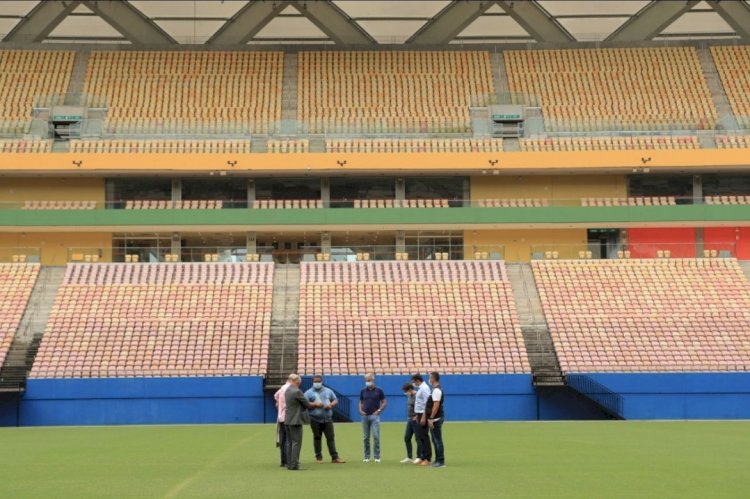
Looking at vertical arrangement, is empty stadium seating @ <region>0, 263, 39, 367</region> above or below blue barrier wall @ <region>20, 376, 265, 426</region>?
above

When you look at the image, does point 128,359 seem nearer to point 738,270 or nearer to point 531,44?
point 738,270

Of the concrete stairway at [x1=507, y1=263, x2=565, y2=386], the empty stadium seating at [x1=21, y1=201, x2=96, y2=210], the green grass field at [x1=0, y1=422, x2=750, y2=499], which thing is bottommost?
the green grass field at [x1=0, y1=422, x2=750, y2=499]

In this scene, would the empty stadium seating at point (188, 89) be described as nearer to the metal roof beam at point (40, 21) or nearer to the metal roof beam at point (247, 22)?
the metal roof beam at point (247, 22)

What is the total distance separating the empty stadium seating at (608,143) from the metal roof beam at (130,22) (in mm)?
19713

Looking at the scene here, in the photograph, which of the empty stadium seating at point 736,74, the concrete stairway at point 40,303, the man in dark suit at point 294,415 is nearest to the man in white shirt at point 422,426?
the man in dark suit at point 294,415

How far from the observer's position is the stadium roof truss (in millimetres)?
58688

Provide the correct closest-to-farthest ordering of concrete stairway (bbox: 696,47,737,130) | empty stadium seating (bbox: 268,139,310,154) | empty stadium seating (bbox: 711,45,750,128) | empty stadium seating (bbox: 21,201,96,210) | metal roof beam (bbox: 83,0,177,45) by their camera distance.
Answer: empty stadium seating (bbox: 21,201,96,210) < empty stadium seating (bbox: 268,139,310,154) < concrete stairway (bbox: 696,47,737,130) < empty stadium seating (bbox: 711,45,750,128) < metal roof beam (bbox: 83,0,177,45)

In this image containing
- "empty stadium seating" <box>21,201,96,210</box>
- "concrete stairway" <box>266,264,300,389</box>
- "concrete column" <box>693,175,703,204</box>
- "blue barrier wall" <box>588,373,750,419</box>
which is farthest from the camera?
"concrete column" <box>693,175,703,204</box>

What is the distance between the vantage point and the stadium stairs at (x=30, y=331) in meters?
41.2

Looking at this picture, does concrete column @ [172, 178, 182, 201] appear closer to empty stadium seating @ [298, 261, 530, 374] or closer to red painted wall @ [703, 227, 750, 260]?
empty stadium seating @ [298, 261, 530, 374]

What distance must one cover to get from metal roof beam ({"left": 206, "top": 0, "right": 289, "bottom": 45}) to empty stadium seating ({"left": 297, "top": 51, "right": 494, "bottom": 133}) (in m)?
2.89

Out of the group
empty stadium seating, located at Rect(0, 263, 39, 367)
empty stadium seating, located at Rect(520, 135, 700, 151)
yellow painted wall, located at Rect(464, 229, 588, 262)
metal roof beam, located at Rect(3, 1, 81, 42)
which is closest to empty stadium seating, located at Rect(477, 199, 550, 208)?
yellow painted wall, located at Rect(464, 229, 588, 262)

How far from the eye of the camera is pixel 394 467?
20.2 m

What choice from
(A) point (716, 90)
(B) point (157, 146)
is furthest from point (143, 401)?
(A) point (716, 90)
